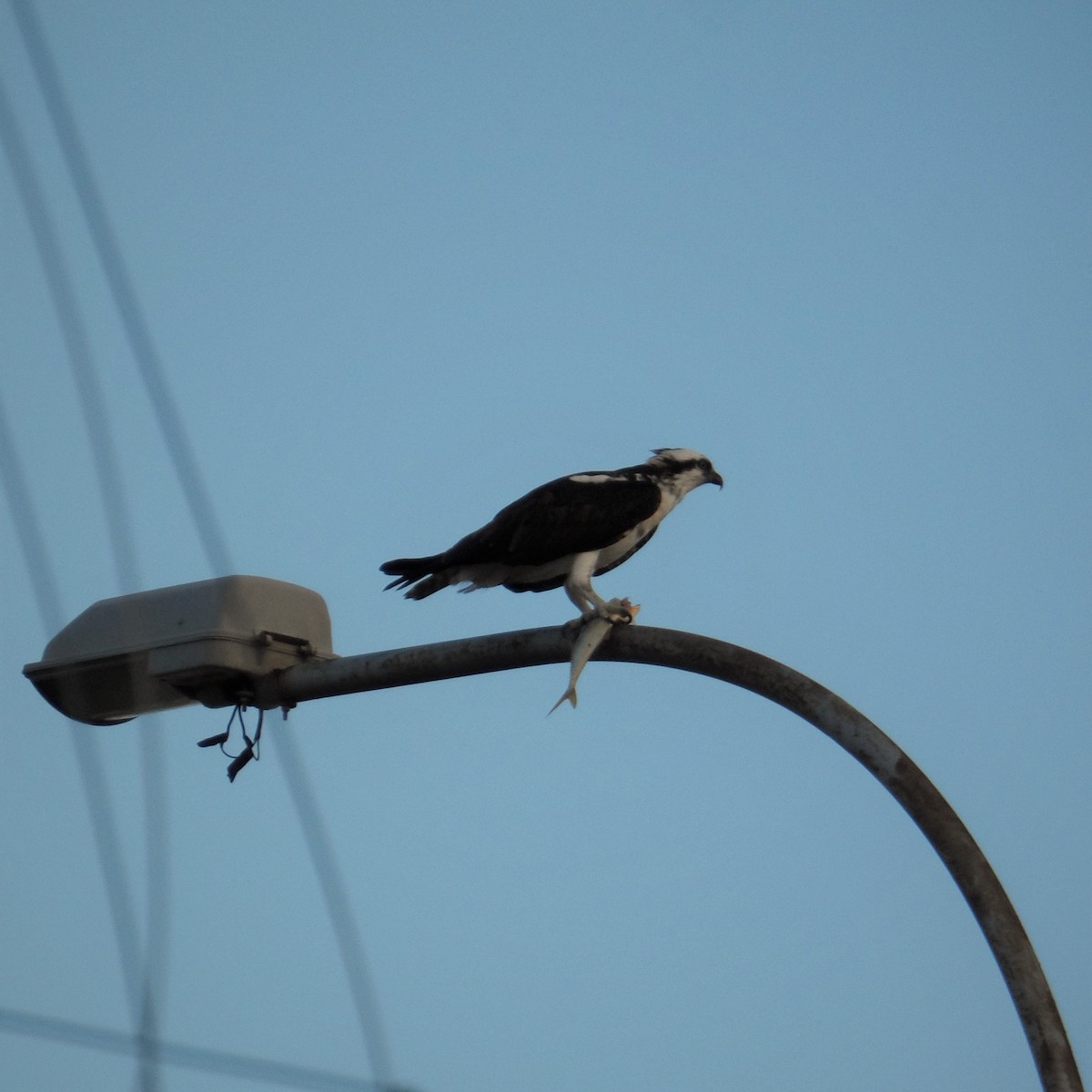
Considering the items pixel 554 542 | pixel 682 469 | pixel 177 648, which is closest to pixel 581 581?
pixel 554 542

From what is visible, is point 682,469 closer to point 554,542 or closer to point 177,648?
point 554,542

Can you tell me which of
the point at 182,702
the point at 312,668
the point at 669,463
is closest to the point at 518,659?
the point at 312,668

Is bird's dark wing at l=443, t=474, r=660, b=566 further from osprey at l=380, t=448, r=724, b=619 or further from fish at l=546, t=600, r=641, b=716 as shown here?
fish at l=546, t=600, r=641, b=716

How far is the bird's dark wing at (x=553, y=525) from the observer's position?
25.5 ft

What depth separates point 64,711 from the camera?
6.85 metres

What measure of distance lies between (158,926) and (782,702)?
246 centimetres

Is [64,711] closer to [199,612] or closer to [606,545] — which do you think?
[199,612]

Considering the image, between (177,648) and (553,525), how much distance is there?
2.04 m

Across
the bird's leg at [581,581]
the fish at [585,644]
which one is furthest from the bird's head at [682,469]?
the fish at [585,644]

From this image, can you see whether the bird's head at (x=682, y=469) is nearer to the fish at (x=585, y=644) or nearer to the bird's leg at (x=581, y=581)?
the bird's leg at (x=581, y=581)

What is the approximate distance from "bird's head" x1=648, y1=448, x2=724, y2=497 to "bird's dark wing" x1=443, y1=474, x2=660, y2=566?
66cm

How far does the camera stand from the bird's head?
8.98 m

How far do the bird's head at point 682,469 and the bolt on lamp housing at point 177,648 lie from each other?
2.67 meters

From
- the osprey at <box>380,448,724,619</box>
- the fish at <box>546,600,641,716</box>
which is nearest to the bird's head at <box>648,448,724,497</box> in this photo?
the osprey at <box>380,448,724,619</box>
